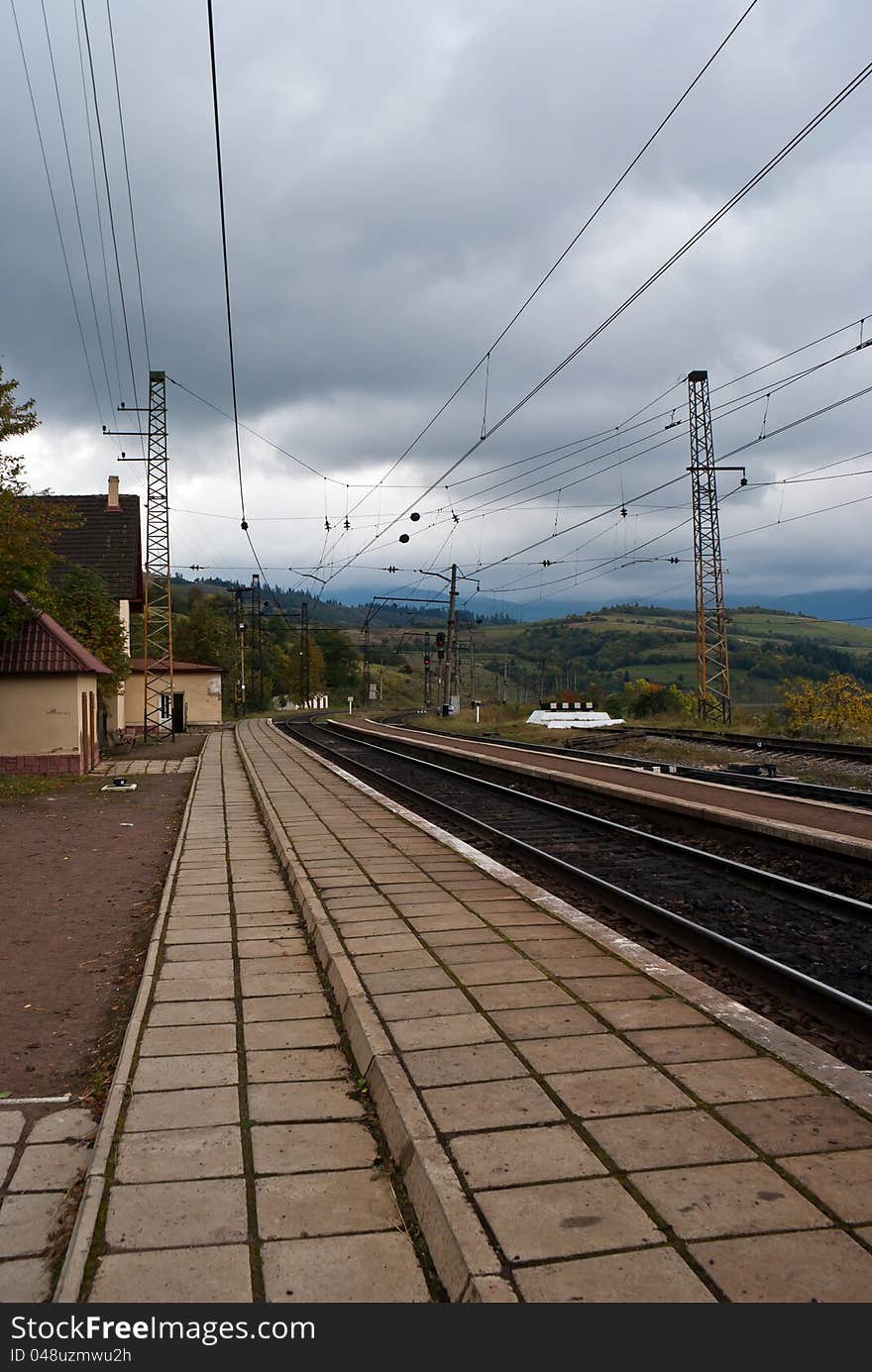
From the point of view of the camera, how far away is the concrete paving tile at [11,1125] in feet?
12.0

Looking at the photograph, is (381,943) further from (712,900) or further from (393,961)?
(712,900)

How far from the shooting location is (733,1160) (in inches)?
121

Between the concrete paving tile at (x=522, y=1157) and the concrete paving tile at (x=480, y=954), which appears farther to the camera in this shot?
the concrete paving tile at (x=480, y=954)

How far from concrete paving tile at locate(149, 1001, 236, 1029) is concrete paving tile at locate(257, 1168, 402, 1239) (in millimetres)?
1689

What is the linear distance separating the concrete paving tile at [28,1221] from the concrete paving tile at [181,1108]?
37cm

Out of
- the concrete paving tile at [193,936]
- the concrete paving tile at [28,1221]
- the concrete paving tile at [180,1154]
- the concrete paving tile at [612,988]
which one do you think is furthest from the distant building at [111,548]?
the concrete paving tile at [28,1221]

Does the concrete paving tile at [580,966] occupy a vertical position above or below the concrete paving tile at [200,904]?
above

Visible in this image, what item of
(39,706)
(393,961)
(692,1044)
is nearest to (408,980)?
(393,961)

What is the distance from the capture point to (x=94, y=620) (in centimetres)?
3022

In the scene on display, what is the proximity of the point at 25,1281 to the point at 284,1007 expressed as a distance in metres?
2.26

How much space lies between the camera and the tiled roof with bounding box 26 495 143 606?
3594 centimetres

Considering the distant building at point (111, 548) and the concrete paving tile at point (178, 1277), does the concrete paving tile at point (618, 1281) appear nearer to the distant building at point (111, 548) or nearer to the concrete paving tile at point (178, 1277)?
the concrete paving tile at point (178, 1277)

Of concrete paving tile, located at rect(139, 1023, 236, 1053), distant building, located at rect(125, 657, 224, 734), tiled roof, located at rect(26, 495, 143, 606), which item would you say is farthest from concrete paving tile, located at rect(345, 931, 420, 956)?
distant building, located at rect(125, 657, 224, 734)

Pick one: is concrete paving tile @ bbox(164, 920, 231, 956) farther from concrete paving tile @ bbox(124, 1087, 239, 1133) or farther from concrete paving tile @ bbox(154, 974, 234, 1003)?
concrete paving tile @ bbox(124, 1087, 239, 1133)
